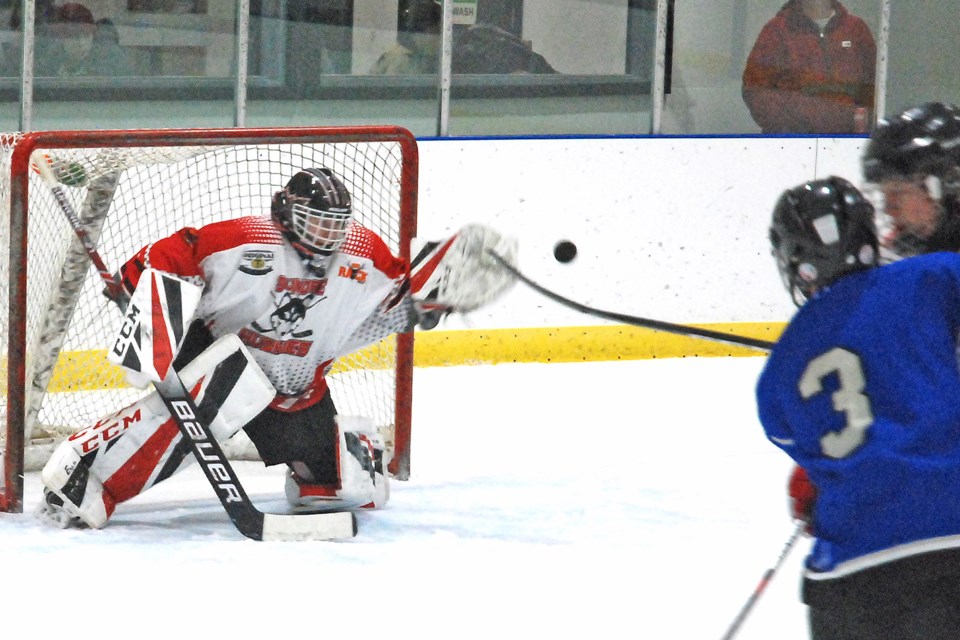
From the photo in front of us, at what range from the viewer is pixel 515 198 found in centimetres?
484

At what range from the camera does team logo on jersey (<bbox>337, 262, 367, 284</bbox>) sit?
Answer: 314cm

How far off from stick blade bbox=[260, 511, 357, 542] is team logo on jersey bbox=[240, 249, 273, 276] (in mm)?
507

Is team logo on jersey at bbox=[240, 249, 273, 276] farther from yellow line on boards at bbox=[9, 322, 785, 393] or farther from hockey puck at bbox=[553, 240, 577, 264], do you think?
hockey puck at bbox=[553, 240, 577, 264]

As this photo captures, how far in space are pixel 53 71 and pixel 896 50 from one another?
3022mm

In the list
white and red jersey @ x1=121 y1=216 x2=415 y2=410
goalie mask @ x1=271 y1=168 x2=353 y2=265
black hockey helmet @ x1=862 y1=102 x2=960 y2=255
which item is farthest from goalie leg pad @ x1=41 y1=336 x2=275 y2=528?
black hockey helmet @ x1=862 y1=102 x2=960 y2=255

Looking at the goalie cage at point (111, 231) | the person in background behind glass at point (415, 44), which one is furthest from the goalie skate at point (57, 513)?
the person in background behind glass at point (415, 44)

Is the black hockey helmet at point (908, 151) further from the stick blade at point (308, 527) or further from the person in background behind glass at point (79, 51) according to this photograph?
the person in background behind glass at point (79, 51)

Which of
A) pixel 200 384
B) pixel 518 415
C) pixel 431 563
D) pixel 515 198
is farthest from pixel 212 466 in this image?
pixel 515 198

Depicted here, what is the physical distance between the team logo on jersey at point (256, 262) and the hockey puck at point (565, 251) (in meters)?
2.02

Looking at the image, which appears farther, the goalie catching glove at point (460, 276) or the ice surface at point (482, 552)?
the goalie catching glove at point (460, 276)

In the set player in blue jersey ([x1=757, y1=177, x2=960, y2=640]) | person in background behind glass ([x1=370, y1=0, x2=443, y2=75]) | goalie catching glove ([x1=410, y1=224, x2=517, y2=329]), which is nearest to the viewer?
player in blue jersey ([x1=757, y1=177, x2=960, y2=640])

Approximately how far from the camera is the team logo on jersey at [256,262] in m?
3.00

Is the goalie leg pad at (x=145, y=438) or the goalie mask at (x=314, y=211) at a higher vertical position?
the goalie mask at (x=314, y=211)

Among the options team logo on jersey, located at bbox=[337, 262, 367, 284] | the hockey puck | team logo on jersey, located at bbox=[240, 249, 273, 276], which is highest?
team logo on jersey, located at bbox=[240, 249, 273, 276]
